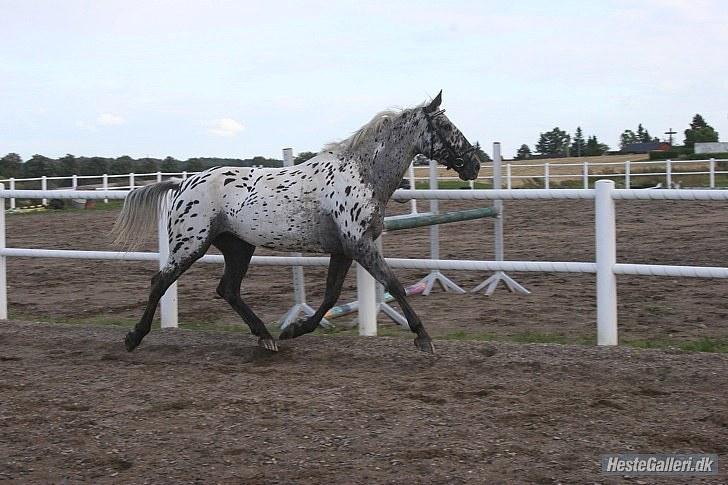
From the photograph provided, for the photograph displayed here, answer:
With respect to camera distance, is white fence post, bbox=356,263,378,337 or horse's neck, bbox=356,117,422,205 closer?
horse's neck, bbox=356,117,422,205

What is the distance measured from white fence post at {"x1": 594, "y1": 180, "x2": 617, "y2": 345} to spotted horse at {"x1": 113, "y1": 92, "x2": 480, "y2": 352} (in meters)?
0.94

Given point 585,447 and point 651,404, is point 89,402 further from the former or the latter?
point 651,404

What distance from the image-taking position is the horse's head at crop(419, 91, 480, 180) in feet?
20.8

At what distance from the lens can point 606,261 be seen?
6293mm

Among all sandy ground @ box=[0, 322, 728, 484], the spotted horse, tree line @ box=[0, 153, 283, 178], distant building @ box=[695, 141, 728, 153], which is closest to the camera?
sandy ground @ box=[0, 322, 728, 484]

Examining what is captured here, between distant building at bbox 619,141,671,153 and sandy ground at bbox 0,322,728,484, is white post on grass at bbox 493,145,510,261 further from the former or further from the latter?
distant building at bbox 619,141,671,153

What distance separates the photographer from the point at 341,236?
6180 mm

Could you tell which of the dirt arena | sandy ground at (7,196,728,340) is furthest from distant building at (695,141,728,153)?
the dirt arena

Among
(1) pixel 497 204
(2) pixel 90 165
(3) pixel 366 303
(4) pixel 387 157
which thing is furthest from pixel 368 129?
(2) pixel 90 165

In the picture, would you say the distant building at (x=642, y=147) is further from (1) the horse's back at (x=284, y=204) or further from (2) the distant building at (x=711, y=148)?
(1) the horse's back at (x=284, y=204)

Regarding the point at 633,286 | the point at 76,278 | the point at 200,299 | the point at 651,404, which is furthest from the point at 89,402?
the point at 76,278

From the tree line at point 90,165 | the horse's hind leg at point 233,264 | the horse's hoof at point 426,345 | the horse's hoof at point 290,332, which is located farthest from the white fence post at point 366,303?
the tree line at point 90,165

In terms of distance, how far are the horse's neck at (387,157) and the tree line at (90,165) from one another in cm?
2509

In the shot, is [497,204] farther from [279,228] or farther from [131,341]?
[131,341]
